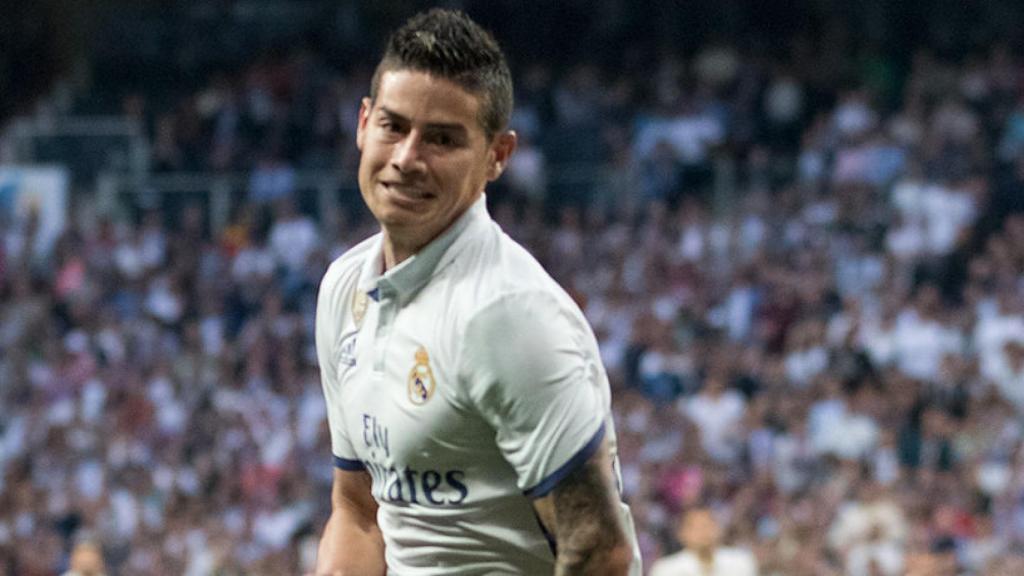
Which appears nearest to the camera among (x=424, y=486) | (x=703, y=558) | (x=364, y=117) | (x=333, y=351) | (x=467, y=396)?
(x=467, y=396)

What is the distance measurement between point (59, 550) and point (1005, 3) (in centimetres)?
1202

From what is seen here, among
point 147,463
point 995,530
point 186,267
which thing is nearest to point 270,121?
point 186,267

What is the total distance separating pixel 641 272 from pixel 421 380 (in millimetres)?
12356

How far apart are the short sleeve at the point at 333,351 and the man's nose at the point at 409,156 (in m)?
0.42

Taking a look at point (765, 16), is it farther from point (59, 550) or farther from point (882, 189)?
point (59, 550)

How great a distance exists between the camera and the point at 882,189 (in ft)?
51.2

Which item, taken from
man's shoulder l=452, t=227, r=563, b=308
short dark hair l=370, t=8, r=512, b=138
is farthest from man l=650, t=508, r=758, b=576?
short dark hair l=370, t=8, r=512, b=138

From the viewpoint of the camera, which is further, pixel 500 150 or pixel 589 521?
pixel 500 150

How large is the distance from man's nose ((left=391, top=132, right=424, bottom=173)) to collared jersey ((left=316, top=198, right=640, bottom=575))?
0.52ft

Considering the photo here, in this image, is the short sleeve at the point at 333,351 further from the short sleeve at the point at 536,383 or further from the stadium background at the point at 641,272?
the stadium background at the point at 641,272

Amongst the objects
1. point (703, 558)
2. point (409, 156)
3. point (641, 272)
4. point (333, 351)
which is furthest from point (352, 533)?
point (641, 272)

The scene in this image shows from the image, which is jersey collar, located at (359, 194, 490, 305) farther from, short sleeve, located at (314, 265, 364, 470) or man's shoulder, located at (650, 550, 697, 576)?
man's shoulder, located at (650, 550, 697, 576)

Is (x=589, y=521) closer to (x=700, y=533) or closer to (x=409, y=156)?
(x=409, y=156)

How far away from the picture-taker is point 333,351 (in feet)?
11.0
